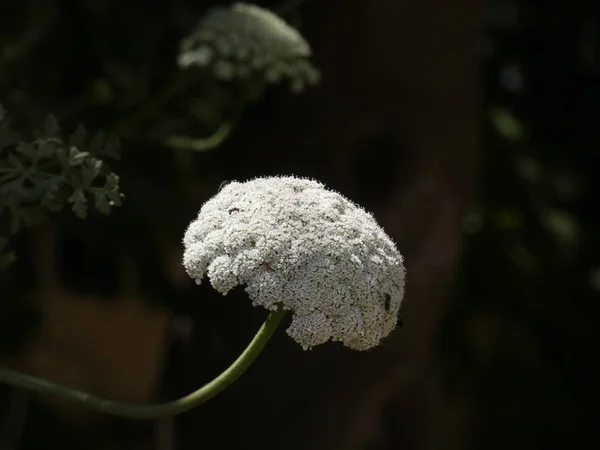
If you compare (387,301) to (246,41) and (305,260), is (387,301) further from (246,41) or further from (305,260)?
(246,41)

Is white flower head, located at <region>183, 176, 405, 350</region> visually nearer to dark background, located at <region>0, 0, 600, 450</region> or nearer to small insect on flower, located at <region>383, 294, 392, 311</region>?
small insect on flower, located at <region>383, 294, 392, 311</region>
